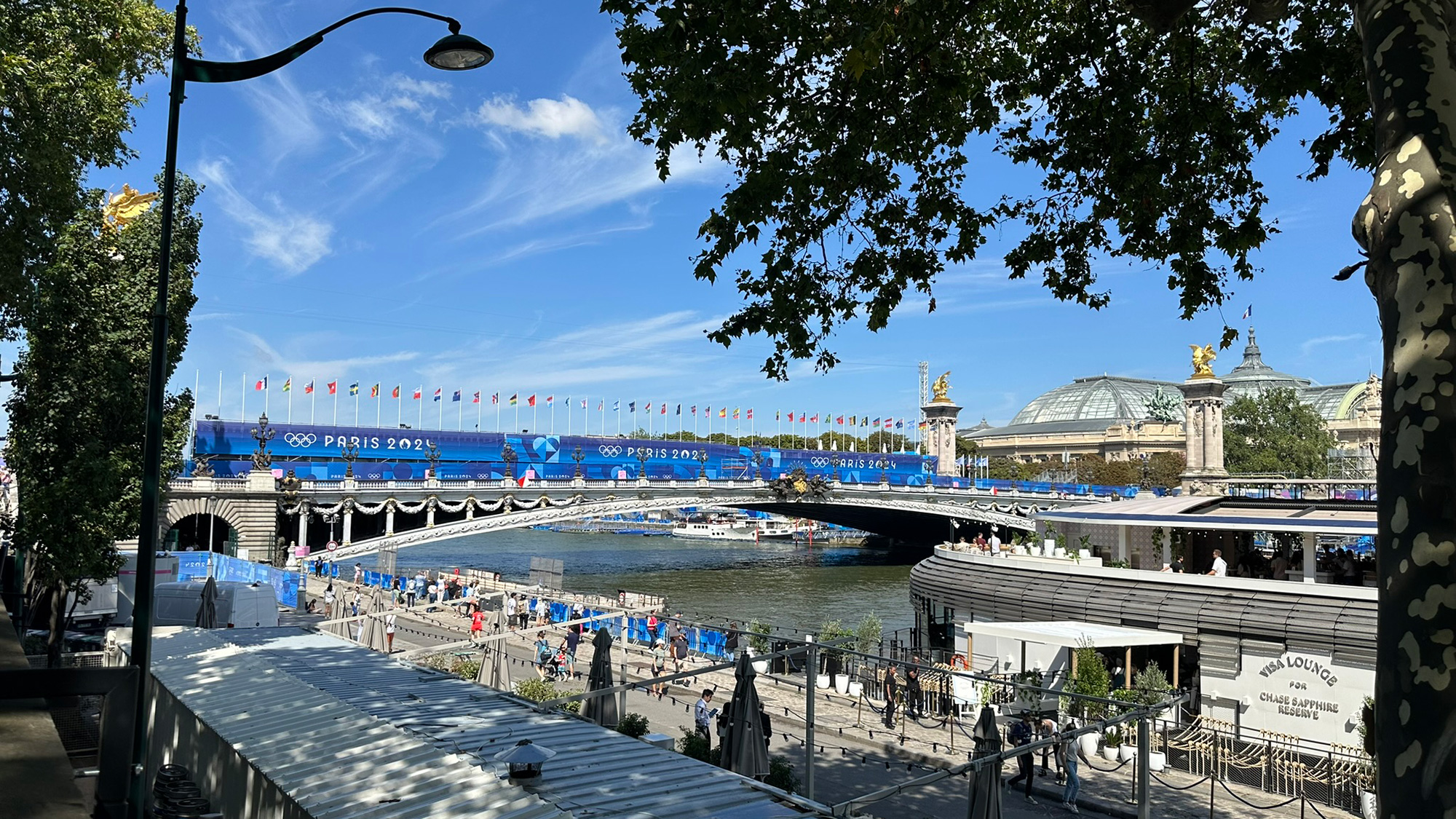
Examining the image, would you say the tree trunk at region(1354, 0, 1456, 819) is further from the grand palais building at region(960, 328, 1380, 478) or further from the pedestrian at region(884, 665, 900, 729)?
the grand palais building at region(960, 328, 1380, 478)

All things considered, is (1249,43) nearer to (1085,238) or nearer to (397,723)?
(1085,238)

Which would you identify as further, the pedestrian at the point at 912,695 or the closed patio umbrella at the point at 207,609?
the pedestrian at the point at 912,695

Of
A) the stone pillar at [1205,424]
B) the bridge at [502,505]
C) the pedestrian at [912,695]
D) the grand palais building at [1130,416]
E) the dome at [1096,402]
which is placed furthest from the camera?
the dome at [1096,402]

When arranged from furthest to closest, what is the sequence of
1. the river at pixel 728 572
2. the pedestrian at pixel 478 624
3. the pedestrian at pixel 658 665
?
the river at pixel 728 572, the pedestrian at pixel 478 624, the pedestrian at pixel 658 665

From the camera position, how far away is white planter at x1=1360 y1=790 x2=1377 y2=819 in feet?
46.1

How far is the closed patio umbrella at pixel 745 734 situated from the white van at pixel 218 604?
1180 cm

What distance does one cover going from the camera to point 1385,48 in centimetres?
385

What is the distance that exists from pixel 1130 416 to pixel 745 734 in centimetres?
17132

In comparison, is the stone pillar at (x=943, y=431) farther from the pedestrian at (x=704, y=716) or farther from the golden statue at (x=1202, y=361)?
the pedestrian at (x=704, y=716)

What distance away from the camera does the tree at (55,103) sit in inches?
587

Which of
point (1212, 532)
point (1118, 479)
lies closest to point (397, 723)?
point (1212, 532)

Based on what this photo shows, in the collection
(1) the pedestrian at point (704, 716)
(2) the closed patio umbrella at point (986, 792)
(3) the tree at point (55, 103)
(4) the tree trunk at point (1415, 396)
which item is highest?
(3) the tree at point (55, 103)

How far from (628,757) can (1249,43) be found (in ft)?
28.8

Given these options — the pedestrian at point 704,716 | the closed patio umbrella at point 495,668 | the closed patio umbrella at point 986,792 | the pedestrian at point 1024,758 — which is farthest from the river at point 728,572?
the closed patio umbrella at point 986,792
